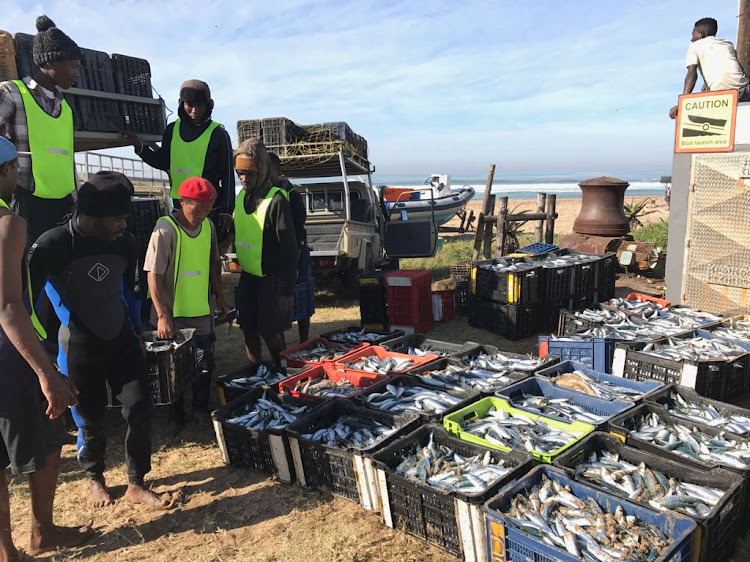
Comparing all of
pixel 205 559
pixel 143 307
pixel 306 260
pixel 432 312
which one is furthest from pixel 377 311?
pixel 205 559

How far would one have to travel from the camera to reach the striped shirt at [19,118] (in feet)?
14.1

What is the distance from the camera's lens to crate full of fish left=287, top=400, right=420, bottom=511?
3.77 meters

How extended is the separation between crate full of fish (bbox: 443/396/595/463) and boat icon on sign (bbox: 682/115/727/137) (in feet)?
19.5

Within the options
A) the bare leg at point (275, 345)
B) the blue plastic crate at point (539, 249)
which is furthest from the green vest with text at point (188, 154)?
the blue plastic crate at point (539, 249)

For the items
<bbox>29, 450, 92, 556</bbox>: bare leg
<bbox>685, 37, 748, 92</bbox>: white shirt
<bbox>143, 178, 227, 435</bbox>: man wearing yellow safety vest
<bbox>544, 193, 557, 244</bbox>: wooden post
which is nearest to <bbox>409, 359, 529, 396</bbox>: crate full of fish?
<bbox>143, 178, 227, 435</bbox>: man wearing yellow safety vest

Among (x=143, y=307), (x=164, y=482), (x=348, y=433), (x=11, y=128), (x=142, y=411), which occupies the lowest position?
(x=164, y=482)

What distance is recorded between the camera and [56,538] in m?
3.50

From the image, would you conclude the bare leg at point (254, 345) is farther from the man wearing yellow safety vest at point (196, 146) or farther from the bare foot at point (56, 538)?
the bare foot at point (56, 538)

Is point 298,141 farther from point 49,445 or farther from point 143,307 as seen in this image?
point 49,445

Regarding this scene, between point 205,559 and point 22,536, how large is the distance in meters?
1.34

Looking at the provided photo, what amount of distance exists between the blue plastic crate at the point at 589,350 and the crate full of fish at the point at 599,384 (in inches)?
33.3

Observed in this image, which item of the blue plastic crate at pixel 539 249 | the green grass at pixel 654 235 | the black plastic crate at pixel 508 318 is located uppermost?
the blue plastic crate at pixel 539 249

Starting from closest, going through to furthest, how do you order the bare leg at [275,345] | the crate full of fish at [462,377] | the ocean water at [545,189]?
the crate full of fish at [462,377]
the bare leg at [275,345]
the ocean water at [545,189]

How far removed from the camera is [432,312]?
354 inches
